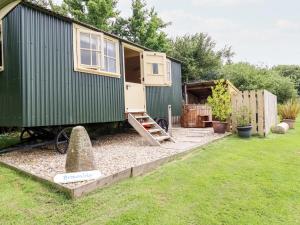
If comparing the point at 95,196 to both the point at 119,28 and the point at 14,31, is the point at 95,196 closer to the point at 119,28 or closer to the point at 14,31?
the point at 14,31

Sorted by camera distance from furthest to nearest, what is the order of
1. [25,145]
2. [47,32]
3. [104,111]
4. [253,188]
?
1. [104,111]
2. [25,145]
3. [47,32]
4. [253,188]

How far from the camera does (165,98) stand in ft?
31.7

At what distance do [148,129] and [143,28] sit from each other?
11.2 meters

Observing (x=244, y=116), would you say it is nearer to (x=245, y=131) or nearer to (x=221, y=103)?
(x=245, y=131)

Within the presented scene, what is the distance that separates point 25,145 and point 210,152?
15.8 feet

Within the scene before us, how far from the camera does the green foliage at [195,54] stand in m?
18.8

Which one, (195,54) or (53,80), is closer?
(53,80)

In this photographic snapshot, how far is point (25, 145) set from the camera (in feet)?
20.7

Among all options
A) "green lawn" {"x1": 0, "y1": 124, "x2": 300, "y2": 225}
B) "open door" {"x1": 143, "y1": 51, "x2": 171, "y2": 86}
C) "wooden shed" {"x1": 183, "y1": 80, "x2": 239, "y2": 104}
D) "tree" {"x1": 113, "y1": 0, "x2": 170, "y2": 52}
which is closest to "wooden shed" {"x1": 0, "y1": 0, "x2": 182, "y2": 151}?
"open door" {"x1": 143, "y1": 51, "x2": 171, "y2": 86}

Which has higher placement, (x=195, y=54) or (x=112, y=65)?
(x=195, y=54)

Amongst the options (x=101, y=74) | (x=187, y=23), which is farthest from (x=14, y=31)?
(x=187, y=23)

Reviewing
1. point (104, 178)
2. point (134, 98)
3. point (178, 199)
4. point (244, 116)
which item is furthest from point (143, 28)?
point (178, 199)

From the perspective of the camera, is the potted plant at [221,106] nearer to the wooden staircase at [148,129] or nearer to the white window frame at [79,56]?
the wooden staircase at [148,129]

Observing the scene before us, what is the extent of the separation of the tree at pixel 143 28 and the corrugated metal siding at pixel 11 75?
39.0 ft
